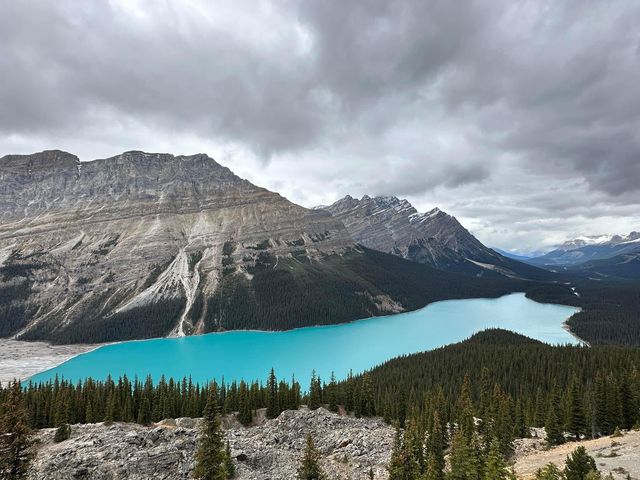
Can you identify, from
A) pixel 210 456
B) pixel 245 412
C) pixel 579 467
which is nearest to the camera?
pixel 579 467

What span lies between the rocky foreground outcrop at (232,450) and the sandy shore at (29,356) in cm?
11445

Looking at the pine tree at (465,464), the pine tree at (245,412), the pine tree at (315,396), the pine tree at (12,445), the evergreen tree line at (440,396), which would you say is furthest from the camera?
the pine tree at (315,396)

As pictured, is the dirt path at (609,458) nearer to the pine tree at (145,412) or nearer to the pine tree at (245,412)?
the pine tree at (245,412)

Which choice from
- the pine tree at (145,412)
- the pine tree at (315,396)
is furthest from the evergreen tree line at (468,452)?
the pine tree at (145,412)

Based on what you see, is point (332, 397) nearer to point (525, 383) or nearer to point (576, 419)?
point (576, 419)

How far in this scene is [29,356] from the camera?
16738 cm

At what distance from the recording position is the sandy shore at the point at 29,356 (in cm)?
14100

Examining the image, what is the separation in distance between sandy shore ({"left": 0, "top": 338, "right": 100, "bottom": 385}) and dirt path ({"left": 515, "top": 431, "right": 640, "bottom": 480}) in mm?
146044

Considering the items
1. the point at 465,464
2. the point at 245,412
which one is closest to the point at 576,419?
the point at 465,464

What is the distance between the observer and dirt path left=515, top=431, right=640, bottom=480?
3088cm

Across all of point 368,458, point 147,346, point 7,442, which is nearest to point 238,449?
point 368,458

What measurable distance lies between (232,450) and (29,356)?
546 feet

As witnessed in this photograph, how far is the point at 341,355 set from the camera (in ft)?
535

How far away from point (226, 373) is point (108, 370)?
45990 millimetres
